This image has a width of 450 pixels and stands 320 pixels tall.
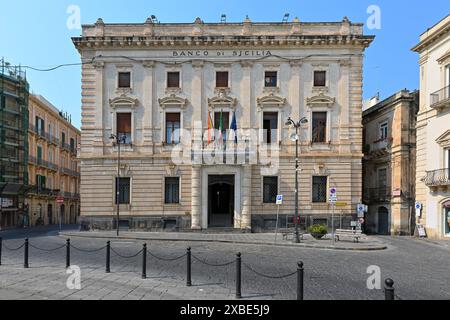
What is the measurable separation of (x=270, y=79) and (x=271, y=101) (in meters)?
1.70

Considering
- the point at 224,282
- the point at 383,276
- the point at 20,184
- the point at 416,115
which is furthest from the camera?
the point at 20,184

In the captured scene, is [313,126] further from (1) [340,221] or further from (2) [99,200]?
(2) [99,200]

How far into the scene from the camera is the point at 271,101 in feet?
90.2

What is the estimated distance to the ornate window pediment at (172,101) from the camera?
2769 centimetres

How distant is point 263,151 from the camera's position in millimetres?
27406

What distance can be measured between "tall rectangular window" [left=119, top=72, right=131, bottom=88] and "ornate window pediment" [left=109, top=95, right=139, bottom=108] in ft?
3.06

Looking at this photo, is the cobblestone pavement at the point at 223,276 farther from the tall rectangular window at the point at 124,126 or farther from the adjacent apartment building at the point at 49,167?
the adjacent apartment building at the point at 49,167

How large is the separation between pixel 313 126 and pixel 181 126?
9554 millimetres

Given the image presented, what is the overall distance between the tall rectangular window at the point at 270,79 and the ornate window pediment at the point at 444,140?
11309mm

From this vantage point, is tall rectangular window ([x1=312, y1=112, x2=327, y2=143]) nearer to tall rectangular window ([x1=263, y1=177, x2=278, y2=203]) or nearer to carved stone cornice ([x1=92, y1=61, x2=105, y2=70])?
tall rectangular window ([x1=263, y1=177, x2=278, y2=203])

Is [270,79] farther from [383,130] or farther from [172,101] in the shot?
[383,130]

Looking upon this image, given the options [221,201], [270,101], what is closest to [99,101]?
[221,201]

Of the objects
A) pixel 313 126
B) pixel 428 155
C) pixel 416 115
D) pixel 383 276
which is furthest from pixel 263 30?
pixel 383 276

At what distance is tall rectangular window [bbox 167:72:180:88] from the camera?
92.2 ft
